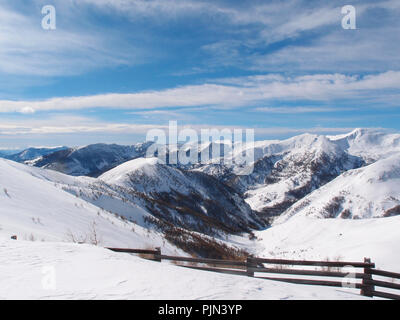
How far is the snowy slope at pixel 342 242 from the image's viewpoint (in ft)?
74.3

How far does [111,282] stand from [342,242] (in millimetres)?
33768

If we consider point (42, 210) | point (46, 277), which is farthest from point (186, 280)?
point (42, 210)

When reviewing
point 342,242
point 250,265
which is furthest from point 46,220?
point 342,242

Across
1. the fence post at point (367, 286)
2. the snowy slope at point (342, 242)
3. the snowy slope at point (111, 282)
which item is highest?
the snowy slope at point (111, 282)

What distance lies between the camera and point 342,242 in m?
34.2

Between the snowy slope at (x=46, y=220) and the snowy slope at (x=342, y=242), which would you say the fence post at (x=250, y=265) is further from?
the snowy slope at (x=342, y=242)

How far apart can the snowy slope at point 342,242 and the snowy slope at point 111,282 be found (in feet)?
52.2

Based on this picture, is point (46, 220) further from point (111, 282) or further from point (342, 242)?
point (342, 242)

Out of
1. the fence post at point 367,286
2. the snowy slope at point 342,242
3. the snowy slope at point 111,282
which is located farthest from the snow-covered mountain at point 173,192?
the fence post at point 367,286

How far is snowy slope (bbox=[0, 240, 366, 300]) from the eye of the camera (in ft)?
21.6
